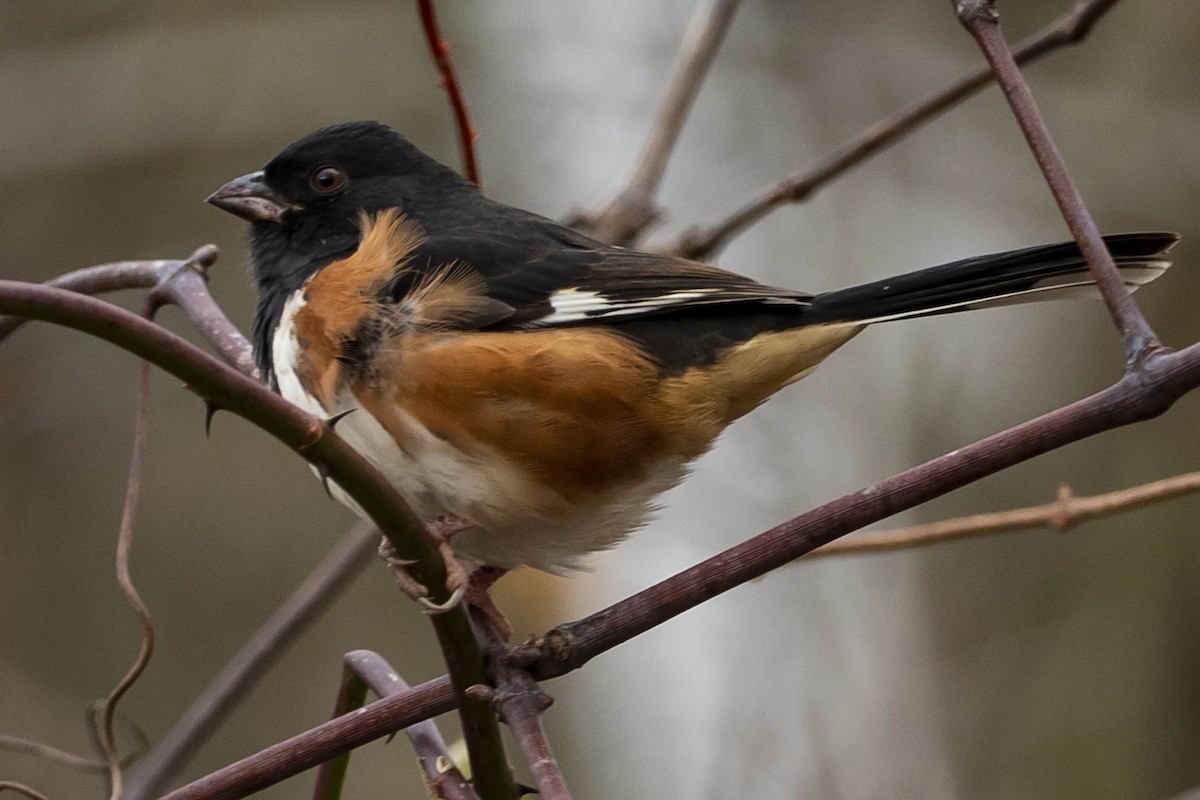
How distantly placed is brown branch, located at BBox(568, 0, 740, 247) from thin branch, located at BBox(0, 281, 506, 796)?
146 centimetres

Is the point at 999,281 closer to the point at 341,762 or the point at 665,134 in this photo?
the point at 665,134

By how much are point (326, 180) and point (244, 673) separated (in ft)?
3.16

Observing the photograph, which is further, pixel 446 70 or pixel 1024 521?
pixel 446 70

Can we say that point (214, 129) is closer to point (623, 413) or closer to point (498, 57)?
point (498, 57)

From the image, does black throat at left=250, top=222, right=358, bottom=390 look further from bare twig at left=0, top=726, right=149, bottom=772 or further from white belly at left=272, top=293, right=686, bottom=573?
bare twig at left=0, top=726, right=149, bottom=772

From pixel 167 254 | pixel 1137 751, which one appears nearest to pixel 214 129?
pixel 167 254

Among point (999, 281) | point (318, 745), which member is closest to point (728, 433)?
point (999, 281)

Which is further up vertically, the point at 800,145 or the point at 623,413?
the point at 800,145

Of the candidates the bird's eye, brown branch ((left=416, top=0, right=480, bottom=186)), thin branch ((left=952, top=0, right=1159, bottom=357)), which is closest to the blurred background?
the bird's eye

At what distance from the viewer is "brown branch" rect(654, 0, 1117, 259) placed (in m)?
1.98

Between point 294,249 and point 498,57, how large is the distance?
11.5 ft

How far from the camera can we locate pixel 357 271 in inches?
83.0

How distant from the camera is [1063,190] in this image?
1253 millimetres

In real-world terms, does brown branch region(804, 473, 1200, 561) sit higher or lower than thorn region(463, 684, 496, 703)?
higher
